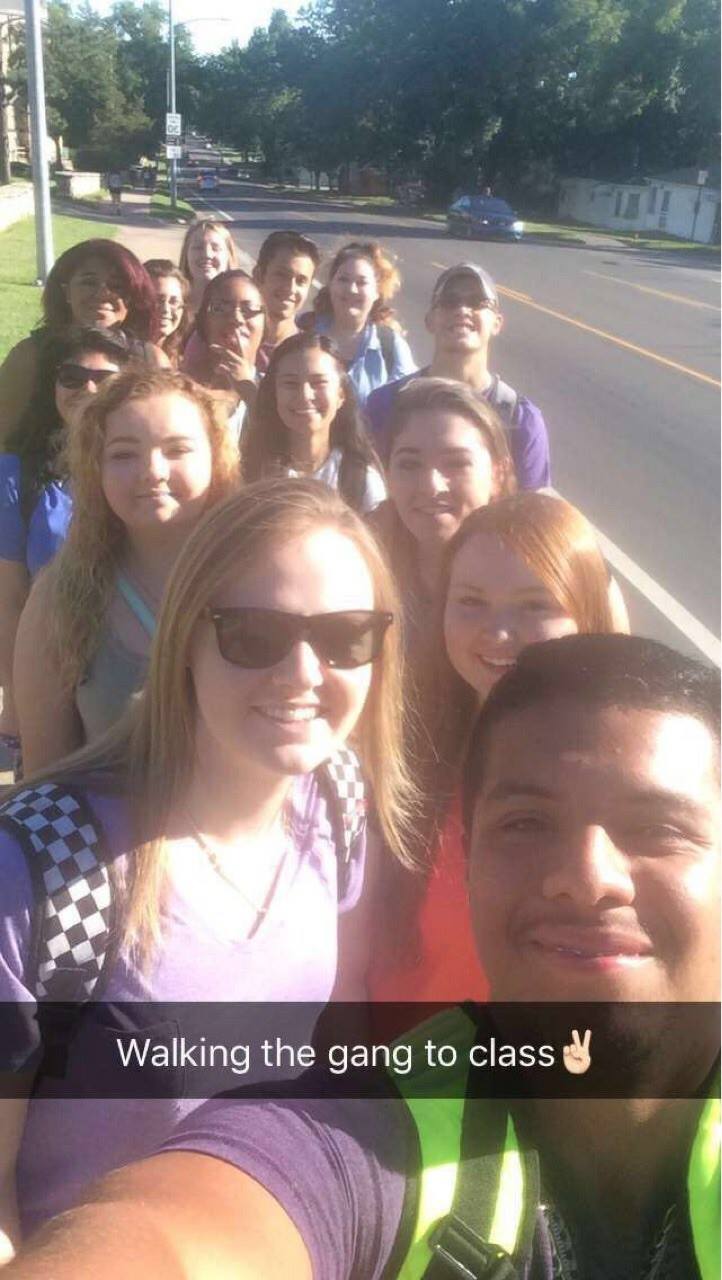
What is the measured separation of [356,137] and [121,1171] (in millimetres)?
23065

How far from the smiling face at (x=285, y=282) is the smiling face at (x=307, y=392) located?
1565mm

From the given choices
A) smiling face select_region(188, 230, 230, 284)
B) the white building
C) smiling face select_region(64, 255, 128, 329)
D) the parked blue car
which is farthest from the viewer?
the white building

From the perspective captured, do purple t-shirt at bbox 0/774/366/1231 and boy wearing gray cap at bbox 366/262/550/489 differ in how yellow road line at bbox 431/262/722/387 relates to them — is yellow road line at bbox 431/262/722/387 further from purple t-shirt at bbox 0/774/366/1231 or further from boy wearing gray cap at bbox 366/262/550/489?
purple t-shirt at bbox 0/774/366/1231

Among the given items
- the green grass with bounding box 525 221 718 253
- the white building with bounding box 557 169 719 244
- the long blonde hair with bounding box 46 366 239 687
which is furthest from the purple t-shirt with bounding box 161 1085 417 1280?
the white building with bounding box 557 169 719 244

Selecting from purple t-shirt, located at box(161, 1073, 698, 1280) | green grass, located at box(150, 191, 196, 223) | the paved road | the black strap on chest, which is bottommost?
the paved road

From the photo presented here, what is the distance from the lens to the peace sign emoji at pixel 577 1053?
0.84 m

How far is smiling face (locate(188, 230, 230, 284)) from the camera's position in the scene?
480 centimetres

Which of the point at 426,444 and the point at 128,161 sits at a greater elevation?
the point at 128,161

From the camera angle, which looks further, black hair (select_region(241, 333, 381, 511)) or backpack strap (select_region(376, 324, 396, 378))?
backpack strap (select_region(376, 324, 396, 378))

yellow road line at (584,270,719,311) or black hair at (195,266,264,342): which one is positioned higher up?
black hair at (195,266,264,342)

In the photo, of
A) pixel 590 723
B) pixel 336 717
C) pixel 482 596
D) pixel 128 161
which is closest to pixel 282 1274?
pixel 590 723

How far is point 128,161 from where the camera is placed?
19562 mm

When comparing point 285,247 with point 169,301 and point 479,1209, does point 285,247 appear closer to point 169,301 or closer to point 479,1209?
point 169,301

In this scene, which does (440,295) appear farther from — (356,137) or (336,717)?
(356,137)
